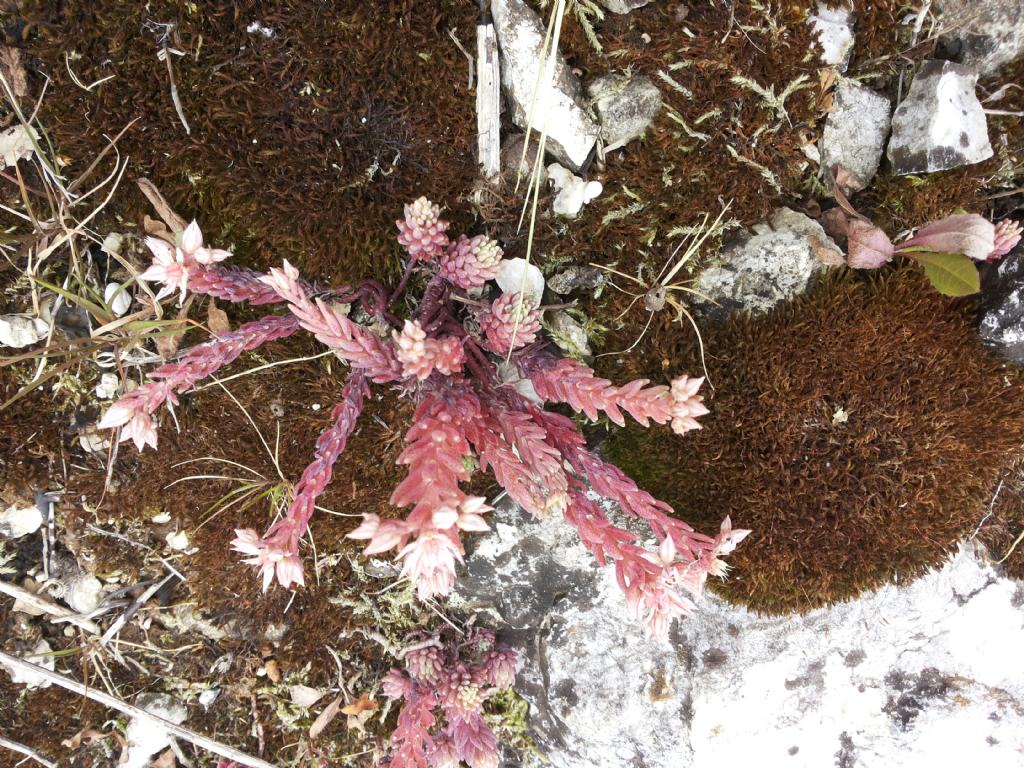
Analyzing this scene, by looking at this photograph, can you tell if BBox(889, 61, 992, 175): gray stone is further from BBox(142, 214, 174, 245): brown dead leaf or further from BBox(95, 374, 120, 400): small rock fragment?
BBox(95, 374, 120, 400): small rock fragment

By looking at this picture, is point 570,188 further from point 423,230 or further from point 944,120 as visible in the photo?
point 944,120

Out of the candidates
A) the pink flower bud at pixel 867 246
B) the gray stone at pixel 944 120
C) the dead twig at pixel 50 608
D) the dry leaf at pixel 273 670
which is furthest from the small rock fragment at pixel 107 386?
the gray stone at pixel 944 120

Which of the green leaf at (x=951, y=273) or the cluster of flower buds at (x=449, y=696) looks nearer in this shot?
the green leaf at (x=951, y=273)

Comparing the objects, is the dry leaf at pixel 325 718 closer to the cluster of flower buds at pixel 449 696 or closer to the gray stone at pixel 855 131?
the cluster of flower buds at pixel 449 696

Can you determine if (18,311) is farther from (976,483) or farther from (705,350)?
(976,483)

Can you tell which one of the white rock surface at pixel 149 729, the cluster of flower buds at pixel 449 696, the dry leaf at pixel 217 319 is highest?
the dry leaf at pixel 217 319

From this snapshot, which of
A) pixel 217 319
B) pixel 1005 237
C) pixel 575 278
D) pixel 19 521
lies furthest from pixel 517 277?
pixel 19 521

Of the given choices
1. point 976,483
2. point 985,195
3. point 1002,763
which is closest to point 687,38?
point 985,195
